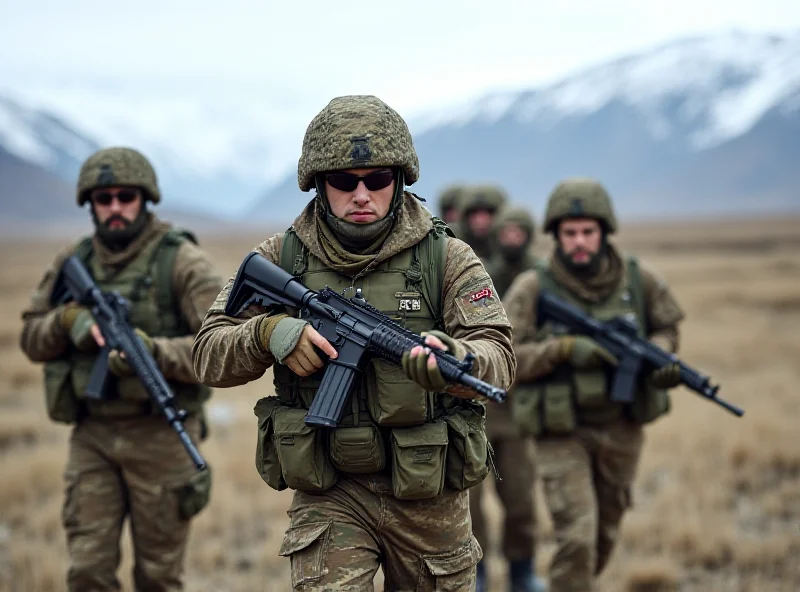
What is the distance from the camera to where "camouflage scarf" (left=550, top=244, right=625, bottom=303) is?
611cm

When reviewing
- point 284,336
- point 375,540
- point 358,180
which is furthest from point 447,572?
point 358,180

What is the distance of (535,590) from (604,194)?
2.92 meters

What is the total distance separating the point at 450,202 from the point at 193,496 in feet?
15.6

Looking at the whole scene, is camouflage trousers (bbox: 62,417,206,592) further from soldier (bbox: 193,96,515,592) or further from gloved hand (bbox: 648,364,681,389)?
gloved hand (bbox: 648,364,681,389)

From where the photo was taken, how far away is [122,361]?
5141mm

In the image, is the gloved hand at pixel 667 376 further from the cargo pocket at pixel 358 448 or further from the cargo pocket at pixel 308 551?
the cargo pocket at pixel 308 551

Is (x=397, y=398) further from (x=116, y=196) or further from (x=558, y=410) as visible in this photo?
(x=116, y=196)

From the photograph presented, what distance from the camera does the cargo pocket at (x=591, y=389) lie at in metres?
5.88

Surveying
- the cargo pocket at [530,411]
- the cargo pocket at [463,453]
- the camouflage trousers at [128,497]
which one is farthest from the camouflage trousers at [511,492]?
the cargo pocket at [463,453]

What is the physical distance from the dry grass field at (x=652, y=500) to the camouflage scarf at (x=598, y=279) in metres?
2.09

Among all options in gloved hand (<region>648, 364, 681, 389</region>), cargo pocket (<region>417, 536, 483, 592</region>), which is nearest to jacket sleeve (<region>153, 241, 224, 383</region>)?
cargo pocket (<region>417, 536, 483, 592</region>)

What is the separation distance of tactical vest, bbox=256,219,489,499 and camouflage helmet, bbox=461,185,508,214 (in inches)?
176

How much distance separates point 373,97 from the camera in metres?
3.96

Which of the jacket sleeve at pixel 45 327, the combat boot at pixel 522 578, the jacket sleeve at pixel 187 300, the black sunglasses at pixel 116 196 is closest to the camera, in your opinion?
the jacket sleeve at pixel 187 300
